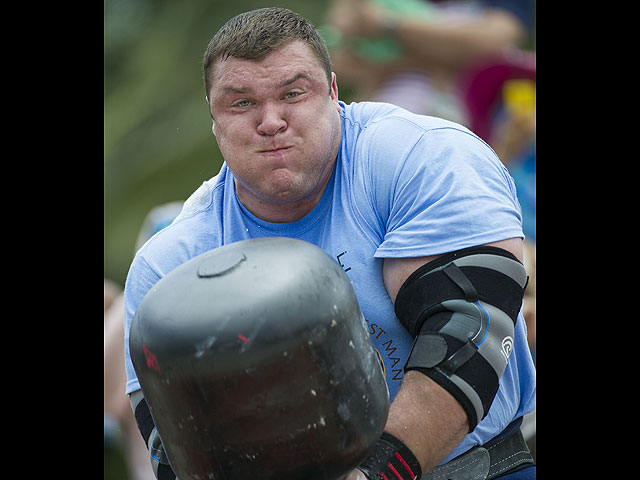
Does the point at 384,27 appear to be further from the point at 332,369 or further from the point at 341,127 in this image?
the point at 332,369

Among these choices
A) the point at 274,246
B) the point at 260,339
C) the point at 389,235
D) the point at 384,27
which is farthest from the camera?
the point at 384,27

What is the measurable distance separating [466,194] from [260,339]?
2.48 ft

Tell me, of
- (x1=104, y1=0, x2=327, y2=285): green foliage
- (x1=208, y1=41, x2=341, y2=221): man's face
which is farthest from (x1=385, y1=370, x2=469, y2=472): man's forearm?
(x1=104, y1=0, x2=327, y2=285): green foliage

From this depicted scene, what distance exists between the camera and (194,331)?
5.90 feet

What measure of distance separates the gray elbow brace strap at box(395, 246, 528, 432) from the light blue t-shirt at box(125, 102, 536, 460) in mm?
63

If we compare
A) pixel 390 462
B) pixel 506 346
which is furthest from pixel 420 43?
pixel 390 462

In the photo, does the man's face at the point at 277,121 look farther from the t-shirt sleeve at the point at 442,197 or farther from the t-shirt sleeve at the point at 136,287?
the t-shirt sleeve at the point at 136,287

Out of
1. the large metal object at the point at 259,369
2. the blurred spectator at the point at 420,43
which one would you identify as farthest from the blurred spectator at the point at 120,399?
the large metal object at the point at 259,369

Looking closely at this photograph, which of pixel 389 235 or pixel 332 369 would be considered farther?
pixel 389 235

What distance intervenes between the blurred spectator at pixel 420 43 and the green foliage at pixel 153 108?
5.62 ft

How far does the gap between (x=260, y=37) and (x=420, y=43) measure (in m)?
3.30

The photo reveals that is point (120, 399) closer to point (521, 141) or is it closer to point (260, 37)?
point (521, 141)

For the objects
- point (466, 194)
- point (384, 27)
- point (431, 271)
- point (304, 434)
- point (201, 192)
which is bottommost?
point (304, 434)

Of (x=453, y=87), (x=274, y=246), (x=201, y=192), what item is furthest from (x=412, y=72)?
(x=274, y=246)
